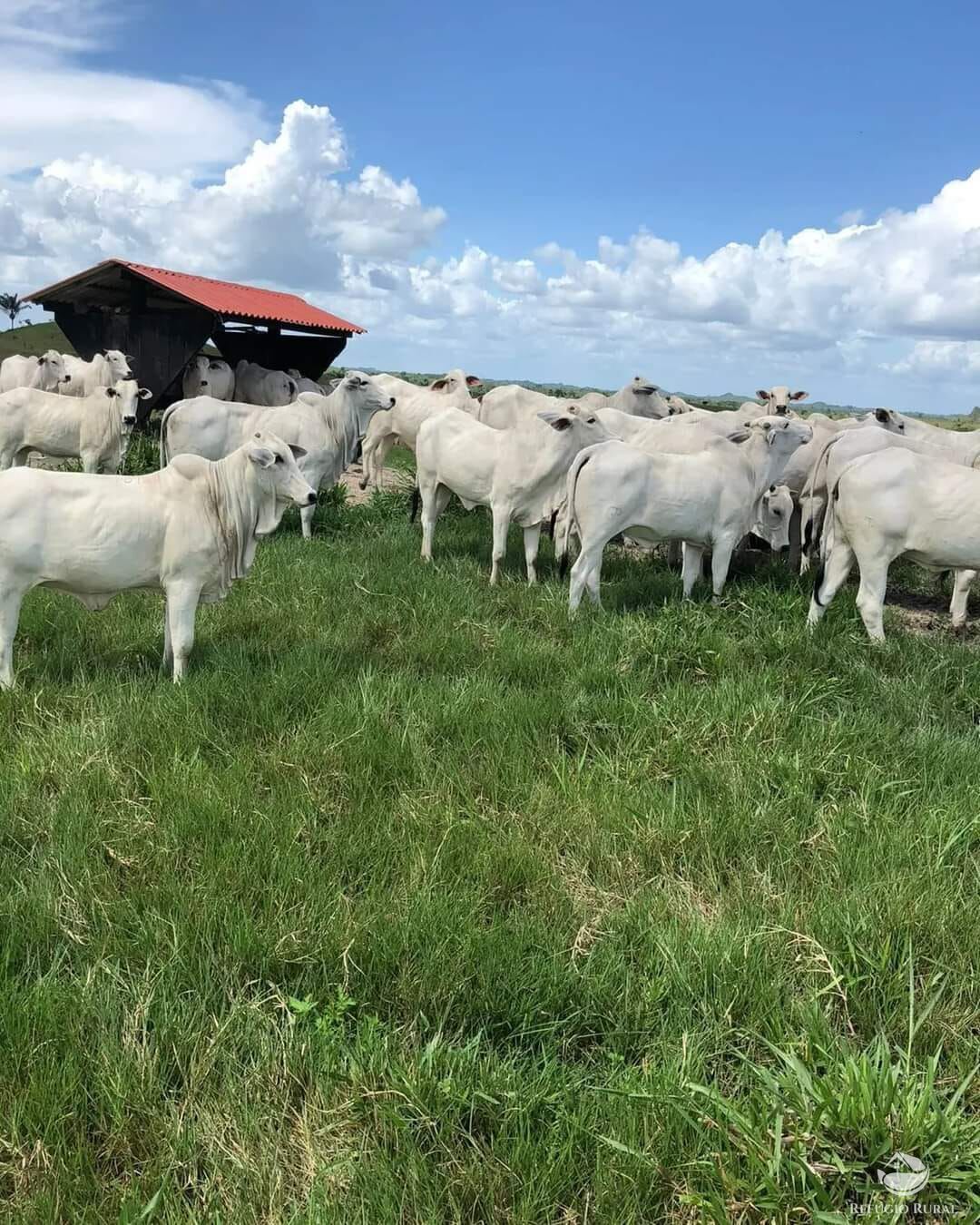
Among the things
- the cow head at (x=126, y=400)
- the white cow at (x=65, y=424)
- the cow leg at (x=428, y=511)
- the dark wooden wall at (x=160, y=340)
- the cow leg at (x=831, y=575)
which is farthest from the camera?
the dark wooden wall at (x=160, y=340)

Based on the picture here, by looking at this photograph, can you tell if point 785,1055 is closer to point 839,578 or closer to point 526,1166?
point 526,1166

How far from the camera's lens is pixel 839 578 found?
23.9 feet

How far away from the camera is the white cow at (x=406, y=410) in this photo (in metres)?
12.2

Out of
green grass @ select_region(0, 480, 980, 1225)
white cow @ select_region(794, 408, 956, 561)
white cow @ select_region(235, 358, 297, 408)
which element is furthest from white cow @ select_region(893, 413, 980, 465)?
white cow @ select_region(235, 358, 297, 408)

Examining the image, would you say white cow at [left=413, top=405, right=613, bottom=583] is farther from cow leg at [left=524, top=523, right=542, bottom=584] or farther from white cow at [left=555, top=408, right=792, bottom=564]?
white cow at [left=555, top=408, right=792, bottom=564]

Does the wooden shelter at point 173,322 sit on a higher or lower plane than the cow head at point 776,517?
higher

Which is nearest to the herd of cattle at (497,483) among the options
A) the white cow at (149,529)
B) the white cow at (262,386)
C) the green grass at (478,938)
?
the white cow at (149,529)

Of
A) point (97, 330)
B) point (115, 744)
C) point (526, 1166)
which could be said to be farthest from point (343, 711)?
point (97, 330)

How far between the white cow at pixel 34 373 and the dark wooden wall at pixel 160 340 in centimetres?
101

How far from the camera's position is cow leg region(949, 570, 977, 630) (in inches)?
326

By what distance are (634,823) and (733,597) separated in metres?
4.51

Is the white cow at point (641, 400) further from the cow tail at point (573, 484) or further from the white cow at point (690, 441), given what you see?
the cow tail at point (573, 484)

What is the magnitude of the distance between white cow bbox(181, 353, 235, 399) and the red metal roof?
110 cm
